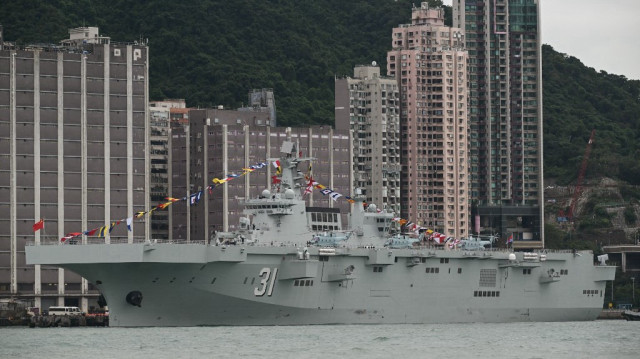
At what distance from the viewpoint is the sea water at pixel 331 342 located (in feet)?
173

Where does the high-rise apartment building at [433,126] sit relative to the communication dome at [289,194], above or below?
above

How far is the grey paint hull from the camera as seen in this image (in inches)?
2468

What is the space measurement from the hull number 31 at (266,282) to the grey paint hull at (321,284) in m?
0.05

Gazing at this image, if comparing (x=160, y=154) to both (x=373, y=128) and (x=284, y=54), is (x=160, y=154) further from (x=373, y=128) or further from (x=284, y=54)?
(x=373, y=128)

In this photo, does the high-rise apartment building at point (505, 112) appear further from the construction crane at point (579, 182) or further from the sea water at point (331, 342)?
the sea water at point (331, 342)

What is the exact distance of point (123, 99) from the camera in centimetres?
10081

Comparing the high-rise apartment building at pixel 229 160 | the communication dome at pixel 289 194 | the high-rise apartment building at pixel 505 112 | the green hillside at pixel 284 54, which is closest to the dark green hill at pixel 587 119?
the green hillside at pixel 284 54

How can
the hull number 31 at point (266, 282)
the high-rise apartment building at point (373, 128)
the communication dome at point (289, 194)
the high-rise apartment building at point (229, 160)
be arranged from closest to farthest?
the hull number 31 at point (266, 282), the communication dome at point (289, 194), the high-rise apartment building at point (229, 160), the high-rise apartment building at point (373, 128)

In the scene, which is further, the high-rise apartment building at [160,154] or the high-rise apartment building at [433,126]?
the high-rise apartment building at [433,126]

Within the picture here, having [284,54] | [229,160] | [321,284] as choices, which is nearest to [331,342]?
[321,284]

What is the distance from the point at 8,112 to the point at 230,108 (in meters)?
26.1

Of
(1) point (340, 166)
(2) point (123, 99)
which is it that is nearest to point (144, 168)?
(2) point (123, 99)

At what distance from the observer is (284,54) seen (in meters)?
127

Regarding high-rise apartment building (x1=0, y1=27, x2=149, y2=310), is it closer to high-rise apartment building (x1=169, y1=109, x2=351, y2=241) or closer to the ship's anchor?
high-rise apartment building (x1=169, y1=109, x2=351, y2=241)
